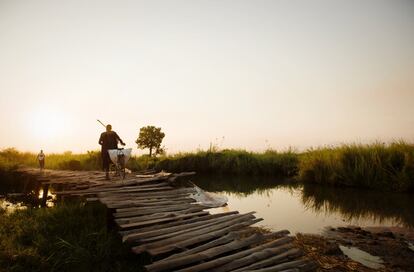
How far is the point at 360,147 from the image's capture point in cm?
1553

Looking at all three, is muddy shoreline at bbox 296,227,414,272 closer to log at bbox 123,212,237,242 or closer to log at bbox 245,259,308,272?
log at bbox 245,259,308,272

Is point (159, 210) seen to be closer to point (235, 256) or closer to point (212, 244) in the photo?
point (212, 244)

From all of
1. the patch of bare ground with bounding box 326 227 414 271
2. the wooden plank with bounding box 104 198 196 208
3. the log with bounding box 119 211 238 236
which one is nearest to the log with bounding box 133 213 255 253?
the log with bounding box 119 211 238 236

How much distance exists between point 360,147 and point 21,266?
1421 centimetres

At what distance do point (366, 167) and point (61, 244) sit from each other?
478 inches

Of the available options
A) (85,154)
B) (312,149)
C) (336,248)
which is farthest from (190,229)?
(85,154)

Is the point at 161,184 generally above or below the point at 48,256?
above

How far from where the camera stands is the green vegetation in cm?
1370

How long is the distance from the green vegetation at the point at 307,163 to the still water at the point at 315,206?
766 mm

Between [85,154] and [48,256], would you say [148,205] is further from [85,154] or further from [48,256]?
[85,154]

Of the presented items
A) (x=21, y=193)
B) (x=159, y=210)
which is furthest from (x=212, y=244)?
(x=21, y=193)

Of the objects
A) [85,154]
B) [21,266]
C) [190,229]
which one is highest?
[85,154]

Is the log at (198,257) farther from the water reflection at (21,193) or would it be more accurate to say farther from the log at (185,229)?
the water reflection at (21,193)

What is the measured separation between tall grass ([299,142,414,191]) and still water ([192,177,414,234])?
0.62 m
